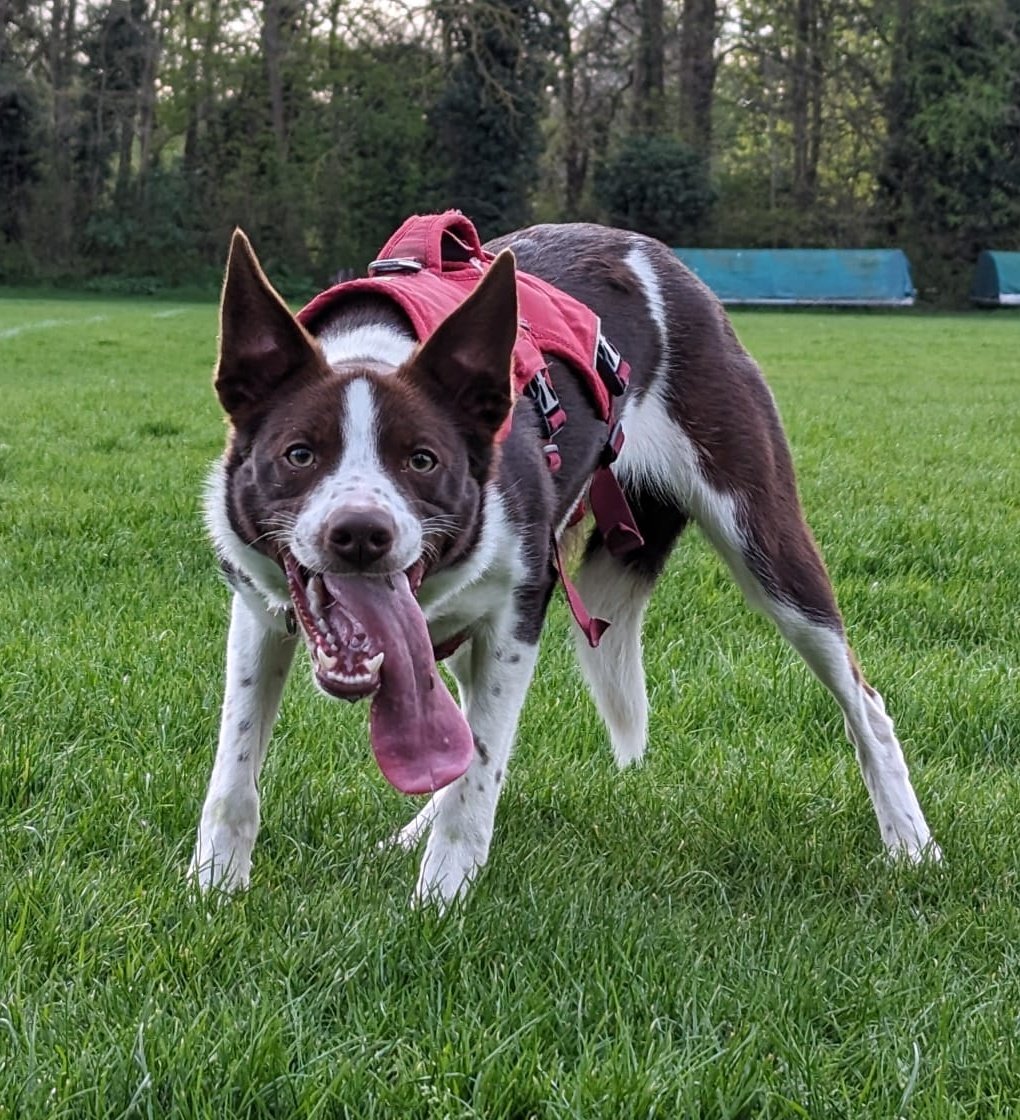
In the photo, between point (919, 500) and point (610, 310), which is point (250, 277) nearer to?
point (610, 310)

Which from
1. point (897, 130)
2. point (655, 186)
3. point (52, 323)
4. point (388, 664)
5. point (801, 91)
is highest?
point (801, 91)

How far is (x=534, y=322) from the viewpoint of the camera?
3.02 meters

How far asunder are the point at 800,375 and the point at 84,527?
11.0 m

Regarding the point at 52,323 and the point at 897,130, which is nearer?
the point at 52,323

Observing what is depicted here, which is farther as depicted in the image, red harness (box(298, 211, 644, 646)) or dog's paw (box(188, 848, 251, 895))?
red harness (box(298, 211, 644, 646))

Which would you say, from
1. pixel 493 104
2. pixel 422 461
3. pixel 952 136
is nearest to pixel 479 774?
pixel 422 461

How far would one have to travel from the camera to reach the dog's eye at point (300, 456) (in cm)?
243

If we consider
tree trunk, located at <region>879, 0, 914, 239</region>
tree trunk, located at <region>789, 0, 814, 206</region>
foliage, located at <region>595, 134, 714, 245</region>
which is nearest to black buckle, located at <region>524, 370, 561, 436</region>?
foliage, located at <region>595, 134, 714, 245</region>

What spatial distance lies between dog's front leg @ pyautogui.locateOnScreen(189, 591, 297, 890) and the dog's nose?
0.51 metres

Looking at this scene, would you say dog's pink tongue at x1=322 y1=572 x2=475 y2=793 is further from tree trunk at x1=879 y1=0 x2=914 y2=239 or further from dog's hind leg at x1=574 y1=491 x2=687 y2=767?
tree trunk at x1=879 y1=0 x2=914 y2=239

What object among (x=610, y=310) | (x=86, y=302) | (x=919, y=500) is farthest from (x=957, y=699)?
Answer: (x=86, y=302)

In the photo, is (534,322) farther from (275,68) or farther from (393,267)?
(275,68)

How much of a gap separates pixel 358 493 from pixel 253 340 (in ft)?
1.45

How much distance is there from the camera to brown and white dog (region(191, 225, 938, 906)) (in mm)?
2396
